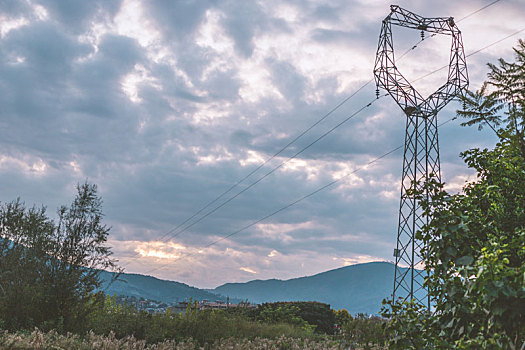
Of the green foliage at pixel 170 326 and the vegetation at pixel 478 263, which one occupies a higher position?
the vegetation at pixel 478 263

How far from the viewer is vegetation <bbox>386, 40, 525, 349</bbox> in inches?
155

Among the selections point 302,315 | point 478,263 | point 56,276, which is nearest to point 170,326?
point 56,276

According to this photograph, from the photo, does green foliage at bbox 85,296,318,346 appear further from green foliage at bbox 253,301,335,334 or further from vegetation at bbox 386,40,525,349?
vegetation at bbox 386,40,525,349

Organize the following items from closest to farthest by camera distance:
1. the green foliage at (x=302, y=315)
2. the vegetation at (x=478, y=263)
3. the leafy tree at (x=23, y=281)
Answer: the vegetation at (x=478, y=263) < the leafy tree at (x=23, y=281) < the green foliage at (x=302, y=315)

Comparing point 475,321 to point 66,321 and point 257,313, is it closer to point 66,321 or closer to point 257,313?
point 66,321

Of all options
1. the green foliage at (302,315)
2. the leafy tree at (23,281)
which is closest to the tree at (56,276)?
the leafy tree at (23,281)

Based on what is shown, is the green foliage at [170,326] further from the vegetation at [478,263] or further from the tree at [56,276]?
the vegetation at [478,263]

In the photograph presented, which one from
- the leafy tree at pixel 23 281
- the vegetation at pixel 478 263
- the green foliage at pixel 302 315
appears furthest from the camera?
the green foliage at pixel 302 315

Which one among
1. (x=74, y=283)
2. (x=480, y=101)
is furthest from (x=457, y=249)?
(x=74, y=283)

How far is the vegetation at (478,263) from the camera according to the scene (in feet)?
12.9

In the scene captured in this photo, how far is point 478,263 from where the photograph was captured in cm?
413

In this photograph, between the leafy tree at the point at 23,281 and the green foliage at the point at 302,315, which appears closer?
the leafy tree at the point at 23,281

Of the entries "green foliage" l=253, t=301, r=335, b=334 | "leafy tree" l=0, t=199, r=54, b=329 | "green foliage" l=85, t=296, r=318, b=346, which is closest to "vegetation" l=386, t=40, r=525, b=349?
"green foliage" l=85, t=296, r=318, b=346

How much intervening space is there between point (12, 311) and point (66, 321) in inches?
61.4
